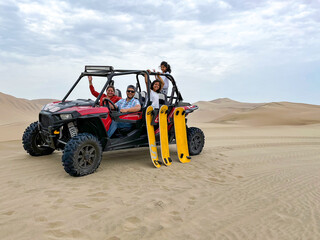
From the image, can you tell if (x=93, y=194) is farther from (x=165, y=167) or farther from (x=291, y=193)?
(x=291, y=193)

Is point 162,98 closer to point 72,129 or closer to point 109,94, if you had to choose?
point 109,94

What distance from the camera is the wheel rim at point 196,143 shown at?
268 inches

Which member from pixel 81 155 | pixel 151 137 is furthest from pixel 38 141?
pixel 151 137

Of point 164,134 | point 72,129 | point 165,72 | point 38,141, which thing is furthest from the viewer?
point 165,72

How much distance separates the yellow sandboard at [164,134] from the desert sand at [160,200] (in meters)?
0.25

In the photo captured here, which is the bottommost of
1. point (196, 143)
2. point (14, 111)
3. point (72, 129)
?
point (196, 143)

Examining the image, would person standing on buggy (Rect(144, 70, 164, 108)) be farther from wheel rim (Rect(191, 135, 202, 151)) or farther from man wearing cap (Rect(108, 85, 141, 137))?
wheel rim (Rect(191, 135, 202, 151))

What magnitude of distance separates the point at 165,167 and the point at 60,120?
2.23 meters

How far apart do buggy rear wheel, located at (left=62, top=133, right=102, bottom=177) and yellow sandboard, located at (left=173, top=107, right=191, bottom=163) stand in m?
1.98

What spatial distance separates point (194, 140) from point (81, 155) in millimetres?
3055

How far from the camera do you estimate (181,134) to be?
6.39 metres

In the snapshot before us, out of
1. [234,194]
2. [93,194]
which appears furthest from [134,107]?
[234,194]

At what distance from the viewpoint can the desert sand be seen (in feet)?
9.52

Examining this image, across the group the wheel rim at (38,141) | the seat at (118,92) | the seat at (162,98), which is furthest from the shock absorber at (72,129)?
the seat at (162,98)
